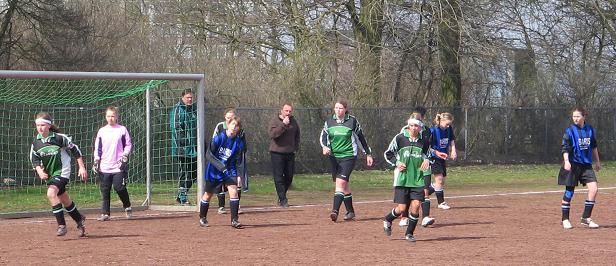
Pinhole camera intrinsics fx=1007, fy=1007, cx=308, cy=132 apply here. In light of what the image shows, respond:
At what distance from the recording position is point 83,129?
67.8ft

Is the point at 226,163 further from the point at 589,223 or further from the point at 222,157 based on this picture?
the point at 589,223

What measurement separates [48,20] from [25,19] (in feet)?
1.90

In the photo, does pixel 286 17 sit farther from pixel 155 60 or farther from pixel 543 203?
pixel 543 203

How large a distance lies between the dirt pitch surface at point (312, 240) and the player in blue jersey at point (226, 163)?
0.44 meters

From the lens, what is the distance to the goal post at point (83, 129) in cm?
1831

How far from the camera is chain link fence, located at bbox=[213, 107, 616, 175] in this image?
25.8 m

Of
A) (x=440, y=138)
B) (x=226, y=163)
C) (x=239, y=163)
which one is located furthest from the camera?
(x=440, y=138)

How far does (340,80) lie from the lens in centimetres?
2867

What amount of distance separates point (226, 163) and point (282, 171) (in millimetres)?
3484

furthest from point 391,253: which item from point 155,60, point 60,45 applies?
point 155,60

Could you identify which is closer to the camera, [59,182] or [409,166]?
[409,166]

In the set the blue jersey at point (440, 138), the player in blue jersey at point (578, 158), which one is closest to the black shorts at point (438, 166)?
the blue jersey at point (440, 138)

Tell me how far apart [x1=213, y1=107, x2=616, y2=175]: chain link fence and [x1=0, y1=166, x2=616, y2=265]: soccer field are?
30.1 feet

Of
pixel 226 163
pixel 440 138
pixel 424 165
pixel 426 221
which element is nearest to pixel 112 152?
pixel 226 163
